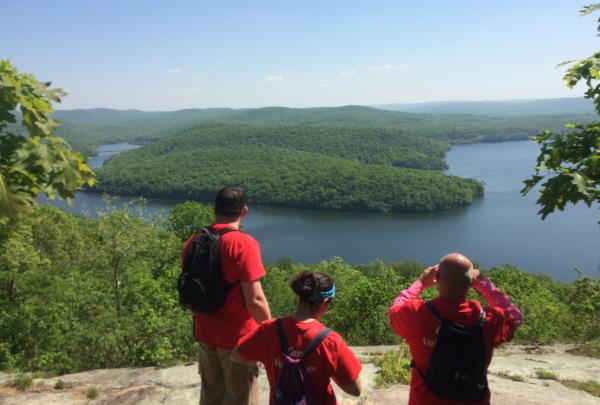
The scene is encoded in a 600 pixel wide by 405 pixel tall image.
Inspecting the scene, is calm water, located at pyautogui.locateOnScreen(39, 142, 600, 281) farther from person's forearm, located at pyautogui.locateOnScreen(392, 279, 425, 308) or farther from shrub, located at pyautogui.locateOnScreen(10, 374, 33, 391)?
person's forearm, located at pyautogui.locateOnScreen(392, 279, 425, 308)

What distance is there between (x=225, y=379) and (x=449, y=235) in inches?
2286

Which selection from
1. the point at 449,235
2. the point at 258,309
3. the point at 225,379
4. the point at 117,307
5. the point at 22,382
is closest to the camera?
the point at 258,309

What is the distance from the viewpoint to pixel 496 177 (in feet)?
316

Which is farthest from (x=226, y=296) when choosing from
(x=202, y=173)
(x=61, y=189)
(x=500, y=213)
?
(x=202, y=173)

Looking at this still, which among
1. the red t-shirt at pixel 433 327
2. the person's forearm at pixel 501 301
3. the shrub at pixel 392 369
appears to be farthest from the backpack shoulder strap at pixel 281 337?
the shrub at pixel 392 369

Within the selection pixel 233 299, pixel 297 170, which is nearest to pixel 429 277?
pixel 233 299

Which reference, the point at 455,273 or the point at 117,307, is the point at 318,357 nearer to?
the point at 455,273

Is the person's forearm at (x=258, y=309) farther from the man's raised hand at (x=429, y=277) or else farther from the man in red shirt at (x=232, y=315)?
the man's raised hand at (x=429, y=277)

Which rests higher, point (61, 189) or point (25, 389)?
point (61, 189)

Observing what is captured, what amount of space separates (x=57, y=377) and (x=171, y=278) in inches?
606

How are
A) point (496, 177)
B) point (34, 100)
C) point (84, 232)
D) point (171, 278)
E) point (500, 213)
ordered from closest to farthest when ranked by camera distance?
point (34, 100), point (171, 278), point (84, 232), point (500, 213), point (496, 177)

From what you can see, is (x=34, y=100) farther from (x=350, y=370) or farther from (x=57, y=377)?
(x=57, y=377)

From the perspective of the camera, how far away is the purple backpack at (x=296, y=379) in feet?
7.45

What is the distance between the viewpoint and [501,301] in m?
2.52
